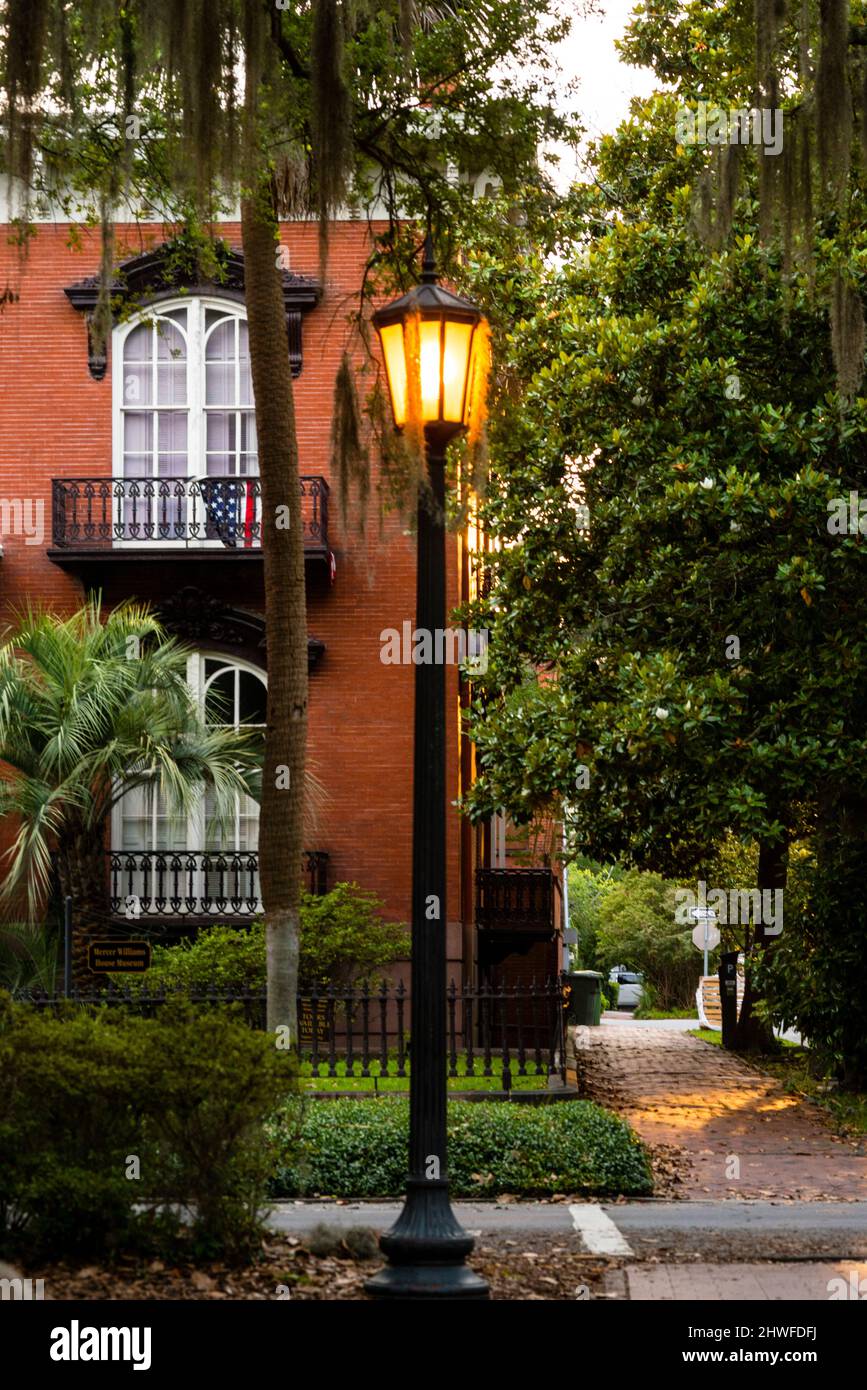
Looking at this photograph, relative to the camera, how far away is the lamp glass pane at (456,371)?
330 inches

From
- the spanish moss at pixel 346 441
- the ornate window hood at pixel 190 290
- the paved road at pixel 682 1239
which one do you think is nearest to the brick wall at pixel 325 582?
the ornate window hood at pixel 190 290

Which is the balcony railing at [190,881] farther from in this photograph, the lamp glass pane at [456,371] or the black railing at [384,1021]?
the lamp glass pane at [456,371]

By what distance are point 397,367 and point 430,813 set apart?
2238 millimetres

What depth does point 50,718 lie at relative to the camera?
18859 millimetres

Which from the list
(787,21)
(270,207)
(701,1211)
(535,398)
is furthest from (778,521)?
(701,1211)

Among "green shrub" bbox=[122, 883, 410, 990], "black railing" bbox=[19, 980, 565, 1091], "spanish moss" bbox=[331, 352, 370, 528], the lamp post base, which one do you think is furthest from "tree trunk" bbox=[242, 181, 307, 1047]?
the lamp post base

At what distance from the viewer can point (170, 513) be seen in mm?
21781

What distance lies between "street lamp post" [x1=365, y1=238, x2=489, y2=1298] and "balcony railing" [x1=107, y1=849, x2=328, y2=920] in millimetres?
12901

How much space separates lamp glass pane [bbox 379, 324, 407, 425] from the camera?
8.48m

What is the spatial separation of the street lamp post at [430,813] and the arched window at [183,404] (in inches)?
527
